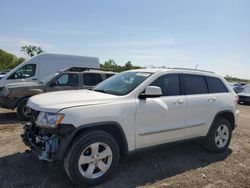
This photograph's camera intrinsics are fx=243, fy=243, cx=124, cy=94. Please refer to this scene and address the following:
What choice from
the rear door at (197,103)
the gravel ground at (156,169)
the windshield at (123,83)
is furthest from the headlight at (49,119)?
the rear door at (197,103)

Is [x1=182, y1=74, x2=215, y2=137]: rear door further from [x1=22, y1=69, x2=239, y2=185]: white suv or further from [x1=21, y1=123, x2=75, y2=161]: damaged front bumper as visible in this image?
[x1=21, y1=123, x2=75, y2=161]: damaged front bumper

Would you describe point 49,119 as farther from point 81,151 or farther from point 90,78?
point 90,78

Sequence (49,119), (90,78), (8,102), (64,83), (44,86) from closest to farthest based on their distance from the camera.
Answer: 1. (49,119)
2. (8,102)
3. (44,86)
4. (64,83)
5. (90,78)

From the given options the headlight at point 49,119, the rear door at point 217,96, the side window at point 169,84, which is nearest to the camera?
the headlight at point 49,119

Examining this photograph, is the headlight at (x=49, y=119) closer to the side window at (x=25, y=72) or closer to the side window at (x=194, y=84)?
the side window at (x=194, y=84)

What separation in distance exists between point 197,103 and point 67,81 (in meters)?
5.17

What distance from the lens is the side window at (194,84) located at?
4.90 meters

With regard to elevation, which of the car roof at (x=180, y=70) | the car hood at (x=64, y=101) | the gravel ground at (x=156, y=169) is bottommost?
the gravel ground at (x=156, y=169)

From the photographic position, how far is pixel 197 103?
16.0 ft

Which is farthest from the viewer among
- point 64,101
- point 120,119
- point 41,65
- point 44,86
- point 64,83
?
point 41,65

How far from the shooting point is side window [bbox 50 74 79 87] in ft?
27.6

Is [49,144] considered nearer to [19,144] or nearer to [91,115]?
[91,115]

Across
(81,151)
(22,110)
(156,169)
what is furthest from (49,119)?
(22,110)

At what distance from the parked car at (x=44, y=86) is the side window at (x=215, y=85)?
4.59 meters
